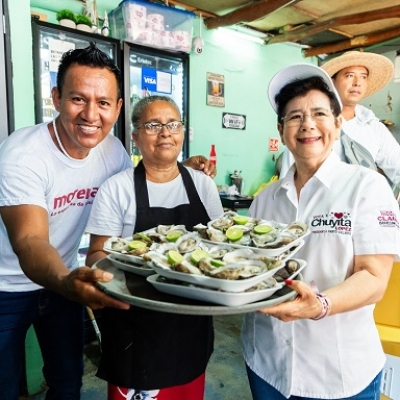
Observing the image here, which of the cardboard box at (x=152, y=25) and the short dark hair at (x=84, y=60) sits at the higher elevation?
the cardboard box at (x=152, y=25)

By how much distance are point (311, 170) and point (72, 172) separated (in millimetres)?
1012

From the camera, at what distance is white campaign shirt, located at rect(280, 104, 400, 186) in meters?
2.39

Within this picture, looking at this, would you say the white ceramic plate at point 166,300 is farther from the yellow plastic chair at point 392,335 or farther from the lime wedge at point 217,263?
the yellow plastic chair at point 392,335

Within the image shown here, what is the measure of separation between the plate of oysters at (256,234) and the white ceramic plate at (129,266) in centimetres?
22

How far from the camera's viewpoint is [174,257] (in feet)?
3.12

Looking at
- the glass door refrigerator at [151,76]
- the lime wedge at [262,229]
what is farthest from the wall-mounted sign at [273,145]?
the lime wedge at [262,229]

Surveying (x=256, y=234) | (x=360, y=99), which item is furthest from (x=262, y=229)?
(x=360, y=99)

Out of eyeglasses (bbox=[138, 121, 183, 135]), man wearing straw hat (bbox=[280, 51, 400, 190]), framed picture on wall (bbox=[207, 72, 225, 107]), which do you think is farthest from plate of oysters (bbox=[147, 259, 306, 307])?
framed picture on wall (bbox=[207, 72, 225, 107])

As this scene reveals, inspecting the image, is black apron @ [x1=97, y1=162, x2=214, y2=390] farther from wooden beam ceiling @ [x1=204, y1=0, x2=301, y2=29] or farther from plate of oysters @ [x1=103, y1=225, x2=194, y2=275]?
wooden beam ceiling @ [x1=204, y1=0, x2=301, y2=29]

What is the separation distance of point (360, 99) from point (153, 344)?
80.2 inches

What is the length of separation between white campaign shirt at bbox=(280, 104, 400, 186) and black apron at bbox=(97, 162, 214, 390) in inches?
50.3

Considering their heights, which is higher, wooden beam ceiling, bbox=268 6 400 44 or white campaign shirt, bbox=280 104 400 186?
wooden beam ceiling, bbox=268 6 400 44

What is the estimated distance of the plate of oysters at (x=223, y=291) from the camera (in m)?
0.82

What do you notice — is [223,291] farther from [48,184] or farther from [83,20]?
[83,20]
